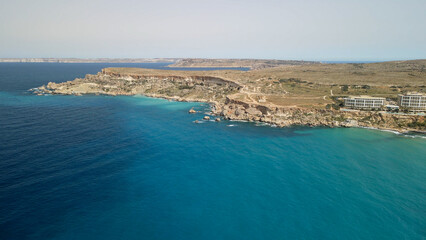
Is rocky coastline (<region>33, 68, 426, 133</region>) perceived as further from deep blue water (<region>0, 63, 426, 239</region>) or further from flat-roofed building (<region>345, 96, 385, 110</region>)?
deep blue water (<region>0, 63, 426, 239</region>)

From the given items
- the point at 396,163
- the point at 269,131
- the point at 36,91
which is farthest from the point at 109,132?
the point at 36,91

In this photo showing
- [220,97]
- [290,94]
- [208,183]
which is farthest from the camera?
[220,97]

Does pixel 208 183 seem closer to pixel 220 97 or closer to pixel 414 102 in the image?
pixel 414 102

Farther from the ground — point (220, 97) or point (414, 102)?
point (414, 102)

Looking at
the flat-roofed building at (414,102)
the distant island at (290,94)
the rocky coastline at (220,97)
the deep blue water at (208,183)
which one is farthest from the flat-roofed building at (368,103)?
the deep blue water at (208,183)

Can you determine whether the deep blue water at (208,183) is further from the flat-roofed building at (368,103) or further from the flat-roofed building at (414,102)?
the flat-roofed building at (414,102)

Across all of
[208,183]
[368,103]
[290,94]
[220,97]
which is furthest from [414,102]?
[208,183]
